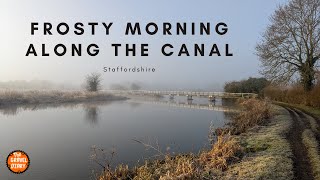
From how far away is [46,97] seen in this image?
164ft

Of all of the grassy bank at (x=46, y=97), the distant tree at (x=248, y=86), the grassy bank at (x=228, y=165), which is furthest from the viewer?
the distant tree at (x=248, y=86)

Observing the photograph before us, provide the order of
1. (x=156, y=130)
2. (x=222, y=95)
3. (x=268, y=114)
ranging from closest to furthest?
(x=156, y=130)
(x=268, y=114)
(x=222, y=95)

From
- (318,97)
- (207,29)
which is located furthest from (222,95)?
(207,29)

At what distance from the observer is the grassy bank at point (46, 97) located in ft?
145

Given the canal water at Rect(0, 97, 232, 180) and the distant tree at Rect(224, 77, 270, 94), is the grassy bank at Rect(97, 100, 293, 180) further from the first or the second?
the distant tree at Rect(224, 77, 270, 94)

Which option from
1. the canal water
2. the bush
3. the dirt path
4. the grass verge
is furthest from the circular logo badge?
the bush

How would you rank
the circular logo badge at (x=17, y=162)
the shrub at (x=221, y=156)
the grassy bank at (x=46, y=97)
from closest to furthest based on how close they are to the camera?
the shrub at (x=221, y=156) < the circular logo badge at (x=17, y=162) < the grassy bank at (x=46, y=97)

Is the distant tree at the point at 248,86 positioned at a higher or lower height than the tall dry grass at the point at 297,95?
higher

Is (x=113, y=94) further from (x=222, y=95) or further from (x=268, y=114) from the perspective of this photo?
(x=268, y=114)

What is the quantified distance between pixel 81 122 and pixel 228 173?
60.2ft

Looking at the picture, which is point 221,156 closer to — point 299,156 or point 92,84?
point 299,156

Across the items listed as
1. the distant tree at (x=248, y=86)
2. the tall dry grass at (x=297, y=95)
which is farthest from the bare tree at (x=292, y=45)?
the distant tree at (x=248, y=86)

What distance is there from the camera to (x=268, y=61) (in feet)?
107

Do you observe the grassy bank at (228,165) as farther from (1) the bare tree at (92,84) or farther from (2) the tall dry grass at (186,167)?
(1) the bare tree at (92,84)
